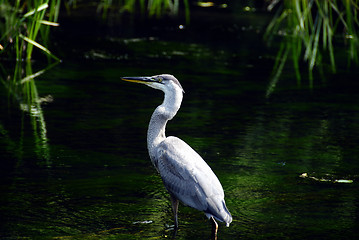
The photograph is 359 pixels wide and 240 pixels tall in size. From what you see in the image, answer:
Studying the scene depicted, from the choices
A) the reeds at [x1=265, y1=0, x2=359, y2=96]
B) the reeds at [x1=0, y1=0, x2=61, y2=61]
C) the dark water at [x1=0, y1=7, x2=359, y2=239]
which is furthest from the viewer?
the reeds at [x1=0, y1=0, x2=61, y2=61]

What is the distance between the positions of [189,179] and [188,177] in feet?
0.05

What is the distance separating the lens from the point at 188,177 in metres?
4.68

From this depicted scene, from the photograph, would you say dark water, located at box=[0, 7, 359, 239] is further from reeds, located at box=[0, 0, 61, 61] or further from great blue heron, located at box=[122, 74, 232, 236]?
reeds, located at box=[0, 0, 61, 61]

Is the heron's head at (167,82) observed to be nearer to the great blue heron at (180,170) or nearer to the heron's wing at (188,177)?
the great blue heron at (180,170)

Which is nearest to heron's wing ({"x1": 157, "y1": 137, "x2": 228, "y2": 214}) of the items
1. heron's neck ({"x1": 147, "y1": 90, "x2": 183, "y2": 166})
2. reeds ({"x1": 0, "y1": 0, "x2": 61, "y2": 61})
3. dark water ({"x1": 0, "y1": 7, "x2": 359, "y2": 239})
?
heron's neck ({"x1": 147, "y1": 90, "x2": 183, "y2": 166})

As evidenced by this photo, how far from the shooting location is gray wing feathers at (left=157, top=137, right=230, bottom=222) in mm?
4523

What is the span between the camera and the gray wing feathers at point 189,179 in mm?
4523

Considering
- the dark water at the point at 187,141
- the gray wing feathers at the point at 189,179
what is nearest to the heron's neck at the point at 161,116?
the gray wing feathers at the point at 189,179

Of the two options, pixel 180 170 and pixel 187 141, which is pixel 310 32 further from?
pixel 180 170

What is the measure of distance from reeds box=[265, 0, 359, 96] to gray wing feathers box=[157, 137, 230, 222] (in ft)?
3.63

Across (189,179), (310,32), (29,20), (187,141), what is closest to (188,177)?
(189,179)

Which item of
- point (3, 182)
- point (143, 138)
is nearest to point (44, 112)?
point (143, 138)

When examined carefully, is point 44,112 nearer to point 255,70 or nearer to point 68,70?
point 68,70

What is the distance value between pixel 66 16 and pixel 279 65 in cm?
630
